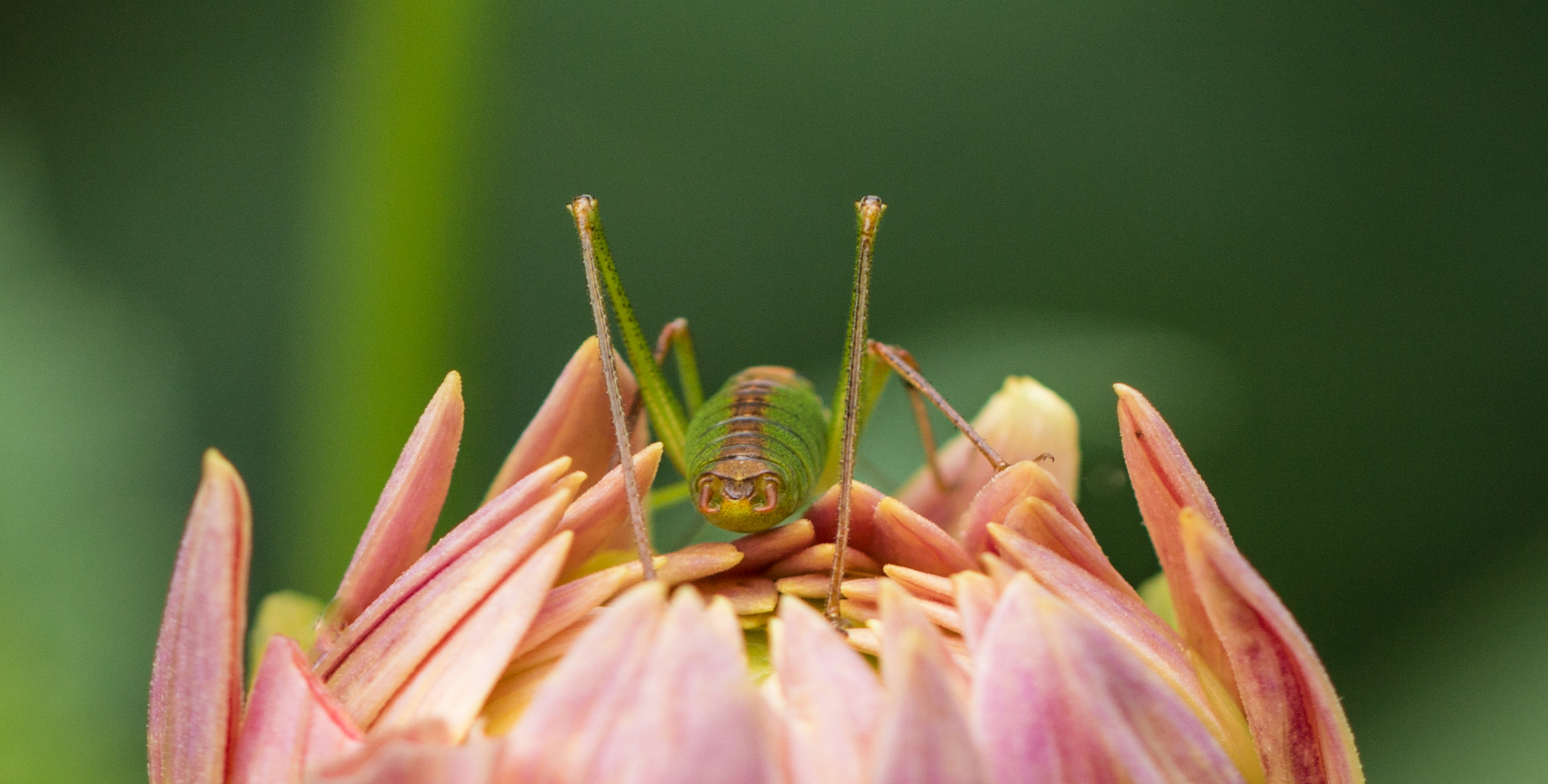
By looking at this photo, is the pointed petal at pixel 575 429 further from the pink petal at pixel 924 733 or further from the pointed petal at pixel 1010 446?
the pink petal at pixel 924 733

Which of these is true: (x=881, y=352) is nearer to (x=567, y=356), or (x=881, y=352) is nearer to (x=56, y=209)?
(x=567, y=356)

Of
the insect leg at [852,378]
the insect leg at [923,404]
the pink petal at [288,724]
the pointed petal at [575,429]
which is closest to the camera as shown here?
the pink petal at [288,724]

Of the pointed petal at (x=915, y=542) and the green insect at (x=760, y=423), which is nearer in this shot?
the pointed petal at (x=915, y=542)

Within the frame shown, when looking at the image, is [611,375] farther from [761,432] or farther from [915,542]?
[915,542]

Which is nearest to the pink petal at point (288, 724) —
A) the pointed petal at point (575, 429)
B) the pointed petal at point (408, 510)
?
the pointed petal at point (408, 510)

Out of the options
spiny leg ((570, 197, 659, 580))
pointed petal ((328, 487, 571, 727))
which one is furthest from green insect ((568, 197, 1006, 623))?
pointed petal ((328, 487, 571, 727))

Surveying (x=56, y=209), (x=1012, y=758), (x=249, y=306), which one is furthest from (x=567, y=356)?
(x=1012, y=758)

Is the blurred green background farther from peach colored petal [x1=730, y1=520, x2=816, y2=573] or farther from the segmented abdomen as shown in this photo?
peach colored petal [x1=730, y1=520, x2=816, y2=573]
